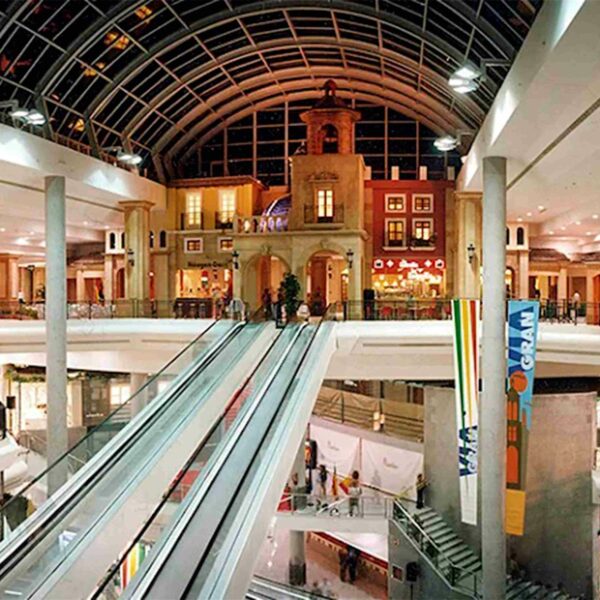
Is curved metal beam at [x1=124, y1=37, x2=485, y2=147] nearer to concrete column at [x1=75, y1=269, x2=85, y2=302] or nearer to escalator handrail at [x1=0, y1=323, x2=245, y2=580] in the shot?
escalator handrail at [x1=0, y1=323, x2=245, y2=580]

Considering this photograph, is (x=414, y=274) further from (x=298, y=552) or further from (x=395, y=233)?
(x=298, y=552)

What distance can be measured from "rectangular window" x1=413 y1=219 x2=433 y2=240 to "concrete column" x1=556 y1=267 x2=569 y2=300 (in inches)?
298

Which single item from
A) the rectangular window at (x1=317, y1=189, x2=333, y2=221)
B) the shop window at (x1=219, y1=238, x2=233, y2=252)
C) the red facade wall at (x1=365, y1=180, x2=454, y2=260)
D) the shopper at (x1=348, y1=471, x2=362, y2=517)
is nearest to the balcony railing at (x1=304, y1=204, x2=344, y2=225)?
the rectangular window at (x1=317, y1=189, x2=333, y2=221)

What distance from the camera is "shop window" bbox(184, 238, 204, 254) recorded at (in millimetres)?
29312

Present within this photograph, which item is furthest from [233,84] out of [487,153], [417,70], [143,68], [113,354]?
[487,153]

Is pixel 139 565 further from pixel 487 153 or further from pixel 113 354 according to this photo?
pixel 113 354

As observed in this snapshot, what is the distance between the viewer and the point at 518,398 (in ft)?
47.2

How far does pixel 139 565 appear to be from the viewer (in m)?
7.08

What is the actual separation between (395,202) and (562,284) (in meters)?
9.89

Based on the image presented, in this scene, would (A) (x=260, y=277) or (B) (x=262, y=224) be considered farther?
(A) (x=260, y=277)

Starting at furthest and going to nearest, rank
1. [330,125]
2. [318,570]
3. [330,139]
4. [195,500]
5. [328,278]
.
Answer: [328,278] < [330,139] < [330,125] < [318,570] < [195,500]

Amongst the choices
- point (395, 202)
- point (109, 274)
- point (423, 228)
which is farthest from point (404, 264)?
point (109, 274)

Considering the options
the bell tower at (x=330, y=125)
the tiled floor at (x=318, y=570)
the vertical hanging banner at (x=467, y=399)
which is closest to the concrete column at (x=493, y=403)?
the vertical hanging banner at (x=467, y=399)

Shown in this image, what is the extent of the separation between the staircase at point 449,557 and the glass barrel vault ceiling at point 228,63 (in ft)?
36.3
